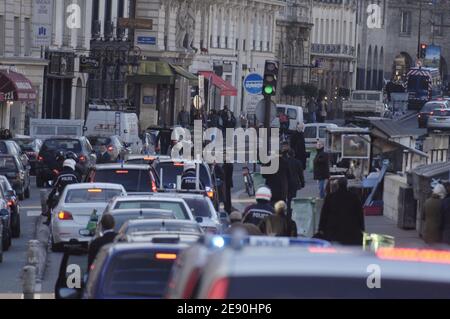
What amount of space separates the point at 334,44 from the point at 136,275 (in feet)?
350

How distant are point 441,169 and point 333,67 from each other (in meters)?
87.9

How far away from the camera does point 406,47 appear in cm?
15000

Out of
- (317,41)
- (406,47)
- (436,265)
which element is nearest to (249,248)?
(436,265)

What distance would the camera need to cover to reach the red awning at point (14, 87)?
5988 centimetres

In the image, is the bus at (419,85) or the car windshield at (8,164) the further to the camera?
the bus at (419,85)

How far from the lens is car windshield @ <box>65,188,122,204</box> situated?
26.6 meters

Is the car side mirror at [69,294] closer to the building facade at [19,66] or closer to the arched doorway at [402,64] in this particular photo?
the building facade at [19,66]

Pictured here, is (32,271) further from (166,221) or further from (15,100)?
(15,100)

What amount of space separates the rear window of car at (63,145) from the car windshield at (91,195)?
17920 millimetres

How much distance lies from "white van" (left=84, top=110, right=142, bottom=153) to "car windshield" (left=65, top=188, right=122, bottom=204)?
2606 cm

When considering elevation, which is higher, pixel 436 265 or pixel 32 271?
pixel 436 265

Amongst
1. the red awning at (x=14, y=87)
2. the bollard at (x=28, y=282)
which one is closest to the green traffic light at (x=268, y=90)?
the bollard at (x=28, y=282)
